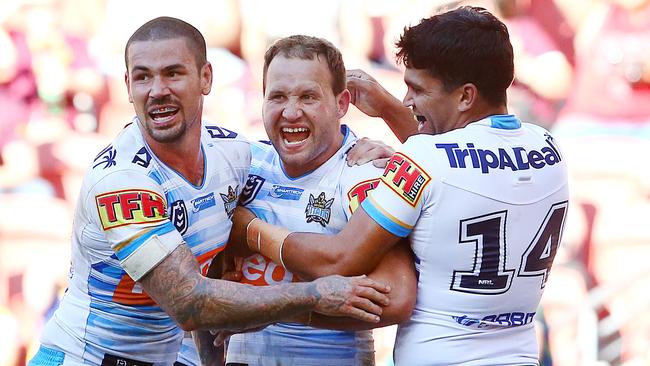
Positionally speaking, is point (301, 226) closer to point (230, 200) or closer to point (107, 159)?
point (230, 200)

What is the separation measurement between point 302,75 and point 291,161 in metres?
0.37

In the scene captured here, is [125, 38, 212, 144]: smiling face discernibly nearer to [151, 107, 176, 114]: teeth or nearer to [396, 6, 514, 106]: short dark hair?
[151, 107, 176, 114]: teeth

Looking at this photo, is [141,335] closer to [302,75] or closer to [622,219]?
[302,75]

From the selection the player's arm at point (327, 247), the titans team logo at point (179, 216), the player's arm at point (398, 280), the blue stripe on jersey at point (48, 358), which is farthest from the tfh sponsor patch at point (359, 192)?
the blue stripe on jersey at point (48, 358)

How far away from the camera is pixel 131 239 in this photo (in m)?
4.33

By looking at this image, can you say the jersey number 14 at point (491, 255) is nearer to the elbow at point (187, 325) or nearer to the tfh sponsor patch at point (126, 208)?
the elbow at point (187, 325)

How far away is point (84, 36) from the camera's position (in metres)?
8.37

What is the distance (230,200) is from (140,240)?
0.60 metres

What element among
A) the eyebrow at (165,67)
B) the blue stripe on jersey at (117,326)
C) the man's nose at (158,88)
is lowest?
the blue stripe on jersey at (117,326)

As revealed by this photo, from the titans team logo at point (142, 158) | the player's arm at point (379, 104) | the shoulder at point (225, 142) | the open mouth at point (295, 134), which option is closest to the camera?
the titans team logo at point (142, 158)

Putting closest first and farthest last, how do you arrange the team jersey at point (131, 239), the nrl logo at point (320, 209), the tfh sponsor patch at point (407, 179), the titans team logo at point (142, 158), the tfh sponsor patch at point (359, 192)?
the tfh sponsor patch at point (407, 179) < the team jersey at point (131, 239) < the titans team logo at point (142, 158) < the tfh sponsor patch at point (359, 192) < the nrl logo at point (320, 209)

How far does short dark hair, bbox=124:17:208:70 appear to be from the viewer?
4.62 metres

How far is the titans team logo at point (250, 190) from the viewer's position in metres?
4.94

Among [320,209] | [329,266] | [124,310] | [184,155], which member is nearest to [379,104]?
[320,209]
